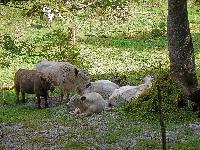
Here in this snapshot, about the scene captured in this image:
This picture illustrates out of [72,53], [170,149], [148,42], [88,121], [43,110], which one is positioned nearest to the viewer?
[170,149]

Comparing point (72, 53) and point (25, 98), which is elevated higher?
point (72, 53)

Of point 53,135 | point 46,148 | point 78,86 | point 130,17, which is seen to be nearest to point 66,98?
point 78,86

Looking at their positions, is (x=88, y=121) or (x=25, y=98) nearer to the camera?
(x=88, y=121)

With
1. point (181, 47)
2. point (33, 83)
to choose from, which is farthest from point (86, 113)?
point (181, 47)

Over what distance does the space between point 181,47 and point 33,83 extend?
6780 millimetres

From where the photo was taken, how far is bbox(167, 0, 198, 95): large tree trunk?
17.6 metres

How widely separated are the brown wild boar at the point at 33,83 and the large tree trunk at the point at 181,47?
5.71 m

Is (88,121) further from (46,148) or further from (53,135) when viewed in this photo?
(46,148)

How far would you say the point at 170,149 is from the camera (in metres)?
14.1

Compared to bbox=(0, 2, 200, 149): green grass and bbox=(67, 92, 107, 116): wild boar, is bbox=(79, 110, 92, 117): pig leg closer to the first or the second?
bbox=(67, 92, 107, 116): wild boar

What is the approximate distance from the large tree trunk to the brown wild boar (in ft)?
18.7

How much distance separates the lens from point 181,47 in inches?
707

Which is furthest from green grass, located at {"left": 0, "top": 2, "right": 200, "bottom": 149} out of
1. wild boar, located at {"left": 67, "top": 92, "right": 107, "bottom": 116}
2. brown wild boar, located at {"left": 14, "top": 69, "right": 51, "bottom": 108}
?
brown wild boar, located at {"left": 14, "top": 69, "right": 51, "bottom": 108}

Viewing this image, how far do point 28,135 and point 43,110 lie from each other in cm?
365
